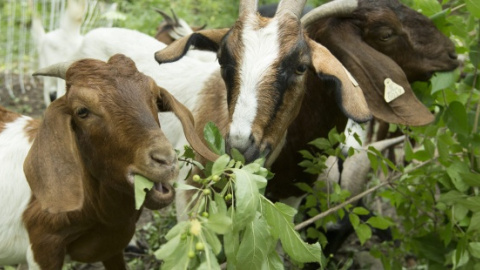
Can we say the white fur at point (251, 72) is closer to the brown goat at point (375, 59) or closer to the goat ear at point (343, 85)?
the goat ear at point (343, 85)

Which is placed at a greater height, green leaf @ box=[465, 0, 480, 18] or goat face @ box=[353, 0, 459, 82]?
green leaf @ box=[465, 0, 480, 18]

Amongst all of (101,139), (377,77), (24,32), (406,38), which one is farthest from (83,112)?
(24,32)

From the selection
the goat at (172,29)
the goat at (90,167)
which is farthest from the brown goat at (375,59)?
the goat at (172,29)

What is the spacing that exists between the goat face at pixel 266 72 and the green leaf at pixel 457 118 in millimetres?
724

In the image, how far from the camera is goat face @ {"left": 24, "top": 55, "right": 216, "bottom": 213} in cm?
330

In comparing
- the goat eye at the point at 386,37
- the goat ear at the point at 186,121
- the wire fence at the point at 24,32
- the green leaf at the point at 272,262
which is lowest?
the wire fence at the point at 24,32

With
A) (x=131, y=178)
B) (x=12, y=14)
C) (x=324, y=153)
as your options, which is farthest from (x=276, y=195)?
(x=12, y=14)

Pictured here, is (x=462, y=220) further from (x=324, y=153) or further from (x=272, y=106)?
(x=272, y=106)

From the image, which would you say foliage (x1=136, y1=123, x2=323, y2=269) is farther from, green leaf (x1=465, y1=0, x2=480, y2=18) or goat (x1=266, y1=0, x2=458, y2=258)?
green leaf (x1=465, y1=0, x2=480, y2=18)

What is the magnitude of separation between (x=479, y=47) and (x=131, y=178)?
217 centimetres

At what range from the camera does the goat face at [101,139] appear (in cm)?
330

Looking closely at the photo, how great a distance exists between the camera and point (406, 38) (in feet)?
13.6

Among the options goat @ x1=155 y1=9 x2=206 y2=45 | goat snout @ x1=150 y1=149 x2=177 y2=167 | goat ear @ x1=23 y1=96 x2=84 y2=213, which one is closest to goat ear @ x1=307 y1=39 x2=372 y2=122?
goat snout @ x1=150 y1=149 x2=177 y2=167

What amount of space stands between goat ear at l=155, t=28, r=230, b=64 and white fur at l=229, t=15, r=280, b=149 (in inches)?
18.8
